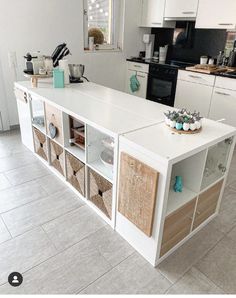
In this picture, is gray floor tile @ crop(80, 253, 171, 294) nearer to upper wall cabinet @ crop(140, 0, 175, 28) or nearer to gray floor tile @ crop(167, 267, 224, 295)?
gray floor tile @ crop(167, 267, 224, 295)

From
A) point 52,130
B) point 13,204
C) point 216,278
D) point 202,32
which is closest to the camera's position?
point 216,278

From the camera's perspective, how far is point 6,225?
190 cm

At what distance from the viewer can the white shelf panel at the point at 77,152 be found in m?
2.09

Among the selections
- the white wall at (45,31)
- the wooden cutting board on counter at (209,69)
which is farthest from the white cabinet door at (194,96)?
the white wall at (45,31)

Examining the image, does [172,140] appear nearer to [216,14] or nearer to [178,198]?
[178,198]

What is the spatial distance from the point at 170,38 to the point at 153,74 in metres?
0.80

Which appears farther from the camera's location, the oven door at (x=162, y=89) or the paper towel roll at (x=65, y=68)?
the oven door at (x=162, y=89)

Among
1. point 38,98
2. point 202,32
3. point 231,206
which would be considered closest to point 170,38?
point 202,32

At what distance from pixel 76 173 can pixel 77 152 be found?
0.61ft

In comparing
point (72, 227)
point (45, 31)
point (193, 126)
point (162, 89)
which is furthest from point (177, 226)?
point (45, 31)

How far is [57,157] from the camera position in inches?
96.6

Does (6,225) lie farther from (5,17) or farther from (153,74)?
(153,74)

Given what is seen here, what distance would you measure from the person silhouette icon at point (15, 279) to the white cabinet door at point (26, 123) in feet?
5.45

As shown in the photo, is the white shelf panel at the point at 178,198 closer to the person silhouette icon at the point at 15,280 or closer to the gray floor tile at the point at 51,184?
the person silhouette icon at the point at 15,280
